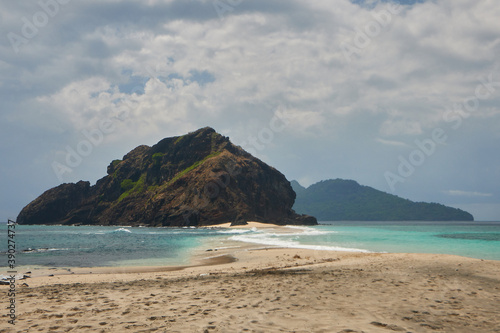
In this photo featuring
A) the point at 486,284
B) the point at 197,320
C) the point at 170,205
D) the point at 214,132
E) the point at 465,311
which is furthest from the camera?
the point at 214,132

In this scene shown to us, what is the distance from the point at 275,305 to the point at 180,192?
129460mm

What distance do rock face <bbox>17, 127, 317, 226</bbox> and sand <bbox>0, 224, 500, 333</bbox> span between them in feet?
332

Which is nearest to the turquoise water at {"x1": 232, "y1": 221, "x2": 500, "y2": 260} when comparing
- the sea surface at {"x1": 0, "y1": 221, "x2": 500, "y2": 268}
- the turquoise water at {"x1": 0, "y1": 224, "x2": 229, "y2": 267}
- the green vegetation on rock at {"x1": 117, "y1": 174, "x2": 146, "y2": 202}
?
the sea surface at {"x1": 0, "y1": 221, "x2": 500, "y2": 268}

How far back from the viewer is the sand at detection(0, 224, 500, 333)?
22.2ft

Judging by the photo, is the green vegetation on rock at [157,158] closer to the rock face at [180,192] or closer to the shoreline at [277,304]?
the rock face at [180,192]

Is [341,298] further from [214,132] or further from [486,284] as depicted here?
[214,132]

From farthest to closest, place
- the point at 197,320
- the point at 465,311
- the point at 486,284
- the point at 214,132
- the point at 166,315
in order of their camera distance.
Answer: the point at 214,132 < the point at 486,284 < the point at 465,311 < the point at 166,315 < the point at 197,320

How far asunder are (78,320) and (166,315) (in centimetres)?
189

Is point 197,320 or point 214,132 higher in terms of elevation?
point 214,132

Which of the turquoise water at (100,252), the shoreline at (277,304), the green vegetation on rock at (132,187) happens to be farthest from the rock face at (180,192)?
the shoreline at (277,304)

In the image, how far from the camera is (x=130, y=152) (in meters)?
191

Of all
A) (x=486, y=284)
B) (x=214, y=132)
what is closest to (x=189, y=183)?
(x=214, y=132)

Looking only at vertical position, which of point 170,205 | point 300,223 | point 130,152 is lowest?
point 300,223

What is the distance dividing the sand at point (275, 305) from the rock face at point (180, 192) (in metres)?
101
